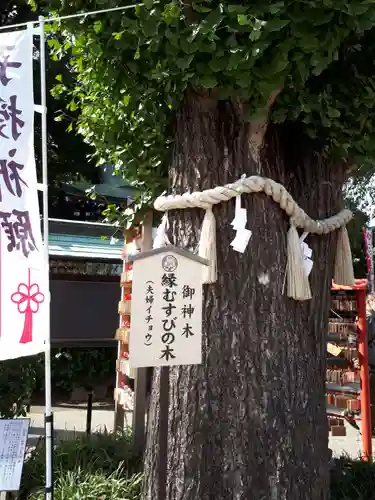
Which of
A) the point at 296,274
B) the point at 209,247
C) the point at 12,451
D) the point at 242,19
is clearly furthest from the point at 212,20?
the point at 12,451

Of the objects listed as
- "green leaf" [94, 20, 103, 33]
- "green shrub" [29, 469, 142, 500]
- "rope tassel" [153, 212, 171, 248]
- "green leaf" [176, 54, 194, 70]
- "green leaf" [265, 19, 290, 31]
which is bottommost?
"green shrub" [29, 469, 142, 500]

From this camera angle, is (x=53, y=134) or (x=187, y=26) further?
(x=53, y=134)

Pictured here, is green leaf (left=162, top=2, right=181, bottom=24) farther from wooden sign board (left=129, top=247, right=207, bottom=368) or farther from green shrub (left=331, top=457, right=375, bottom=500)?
green shrub (left=331, top=457, right=375, bottom=500)

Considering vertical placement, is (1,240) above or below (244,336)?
above

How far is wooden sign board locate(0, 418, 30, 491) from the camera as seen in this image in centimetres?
308

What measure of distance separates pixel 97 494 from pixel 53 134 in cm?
848

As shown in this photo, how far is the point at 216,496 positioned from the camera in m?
3.02

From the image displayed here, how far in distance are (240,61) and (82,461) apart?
9.74 ft

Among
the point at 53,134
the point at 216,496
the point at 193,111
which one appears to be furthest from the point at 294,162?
the point at 53,134

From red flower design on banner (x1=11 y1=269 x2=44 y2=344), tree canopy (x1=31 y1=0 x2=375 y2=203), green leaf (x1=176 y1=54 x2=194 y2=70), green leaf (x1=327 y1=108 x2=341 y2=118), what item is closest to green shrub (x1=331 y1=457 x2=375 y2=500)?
tree canopy (x1=31 y1=0 x2=375 y2=203)

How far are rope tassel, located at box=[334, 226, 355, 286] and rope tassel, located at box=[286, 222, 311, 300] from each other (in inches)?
18.9

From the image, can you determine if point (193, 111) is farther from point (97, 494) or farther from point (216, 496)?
point (97, 494)

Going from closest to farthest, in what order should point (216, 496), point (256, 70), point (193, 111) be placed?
1. point (256, 70)
2. point (216, 496)
3. point (193, 111)

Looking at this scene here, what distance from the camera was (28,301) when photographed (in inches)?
113
